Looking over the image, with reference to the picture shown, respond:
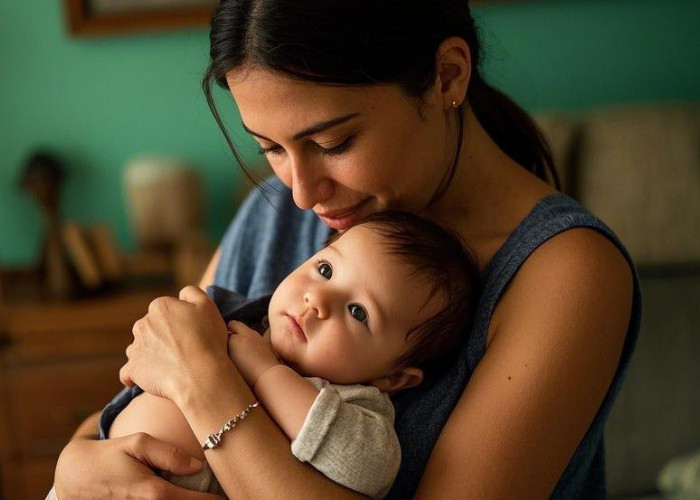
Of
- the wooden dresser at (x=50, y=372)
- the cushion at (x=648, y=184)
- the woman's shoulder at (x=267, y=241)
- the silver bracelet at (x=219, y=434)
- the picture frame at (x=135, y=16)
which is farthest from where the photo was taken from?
the picture frame at (x=135, y=16)

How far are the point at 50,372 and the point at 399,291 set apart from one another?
1669mm

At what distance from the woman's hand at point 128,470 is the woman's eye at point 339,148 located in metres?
0.41

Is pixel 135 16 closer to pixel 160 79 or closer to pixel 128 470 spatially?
pixel 160 79

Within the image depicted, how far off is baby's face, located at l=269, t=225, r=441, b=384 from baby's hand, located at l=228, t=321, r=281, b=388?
0.03m

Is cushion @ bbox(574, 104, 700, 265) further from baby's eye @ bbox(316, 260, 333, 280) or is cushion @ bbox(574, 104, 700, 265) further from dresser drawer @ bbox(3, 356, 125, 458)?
dresser drawer @ bbox(3, 356, 125, 458)

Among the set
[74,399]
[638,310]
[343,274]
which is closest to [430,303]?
[343,274]

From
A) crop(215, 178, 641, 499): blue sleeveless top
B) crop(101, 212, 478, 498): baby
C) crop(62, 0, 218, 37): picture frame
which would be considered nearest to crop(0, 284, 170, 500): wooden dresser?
crop(62, 0, 218, 37): picture frame

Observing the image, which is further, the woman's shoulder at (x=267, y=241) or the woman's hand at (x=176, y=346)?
the woman's shoulder at (x=267, y=241)

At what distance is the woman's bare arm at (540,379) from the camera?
1047mm

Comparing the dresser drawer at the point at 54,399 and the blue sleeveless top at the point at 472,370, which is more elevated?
the blue sleeveless top at the point at 472,370

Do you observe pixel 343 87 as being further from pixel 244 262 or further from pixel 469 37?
pixel 244 262

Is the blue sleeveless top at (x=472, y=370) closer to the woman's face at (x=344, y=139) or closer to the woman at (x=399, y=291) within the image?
the woman at (x=399, y=291)

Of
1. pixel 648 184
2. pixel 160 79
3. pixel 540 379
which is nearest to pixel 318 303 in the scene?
pixel 540 379

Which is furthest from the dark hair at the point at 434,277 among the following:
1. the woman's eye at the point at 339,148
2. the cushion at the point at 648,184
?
the cushion at the point at 648,184
